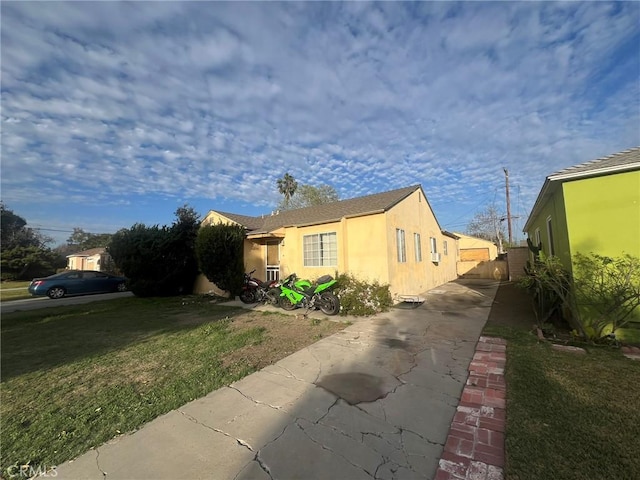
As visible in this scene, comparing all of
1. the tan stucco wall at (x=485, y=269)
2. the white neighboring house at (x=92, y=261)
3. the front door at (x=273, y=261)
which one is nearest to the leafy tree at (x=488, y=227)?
the tan stucco wall at (x=485, y=269)

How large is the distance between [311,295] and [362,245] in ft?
7.95

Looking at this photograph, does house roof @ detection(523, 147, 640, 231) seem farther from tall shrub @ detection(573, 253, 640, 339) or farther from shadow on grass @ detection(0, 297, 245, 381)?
shadow on grass @ detection(0, 297, 245, 381)

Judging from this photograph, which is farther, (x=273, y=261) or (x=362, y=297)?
(x=273, y=261)

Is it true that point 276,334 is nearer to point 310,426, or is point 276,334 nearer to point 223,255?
point 310,426

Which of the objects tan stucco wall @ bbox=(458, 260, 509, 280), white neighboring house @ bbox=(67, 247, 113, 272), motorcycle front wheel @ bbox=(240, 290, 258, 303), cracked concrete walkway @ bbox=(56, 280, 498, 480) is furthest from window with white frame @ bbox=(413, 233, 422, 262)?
white neighboring house @ bbox=(67, 247, 113, 272)

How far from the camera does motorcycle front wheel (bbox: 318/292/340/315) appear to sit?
312 inches

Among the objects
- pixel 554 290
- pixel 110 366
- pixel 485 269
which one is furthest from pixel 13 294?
pixel 485 269

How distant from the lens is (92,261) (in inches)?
1235

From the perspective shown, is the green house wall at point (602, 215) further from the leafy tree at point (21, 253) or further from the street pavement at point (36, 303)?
the leafy tree at point (21, 253)

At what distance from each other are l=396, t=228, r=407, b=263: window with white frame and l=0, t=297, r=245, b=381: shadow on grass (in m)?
5.85

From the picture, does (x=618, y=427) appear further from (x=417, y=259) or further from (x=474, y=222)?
(x=474, y=222)

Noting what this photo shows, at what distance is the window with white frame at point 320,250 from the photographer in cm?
994

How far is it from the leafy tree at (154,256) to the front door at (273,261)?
3.87 meters

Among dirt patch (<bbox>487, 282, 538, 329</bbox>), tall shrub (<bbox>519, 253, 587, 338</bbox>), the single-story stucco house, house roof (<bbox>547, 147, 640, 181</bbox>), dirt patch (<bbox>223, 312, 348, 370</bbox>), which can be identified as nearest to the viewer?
dirt patch (<bbox>223, 312, 348, 370</bbox>)
